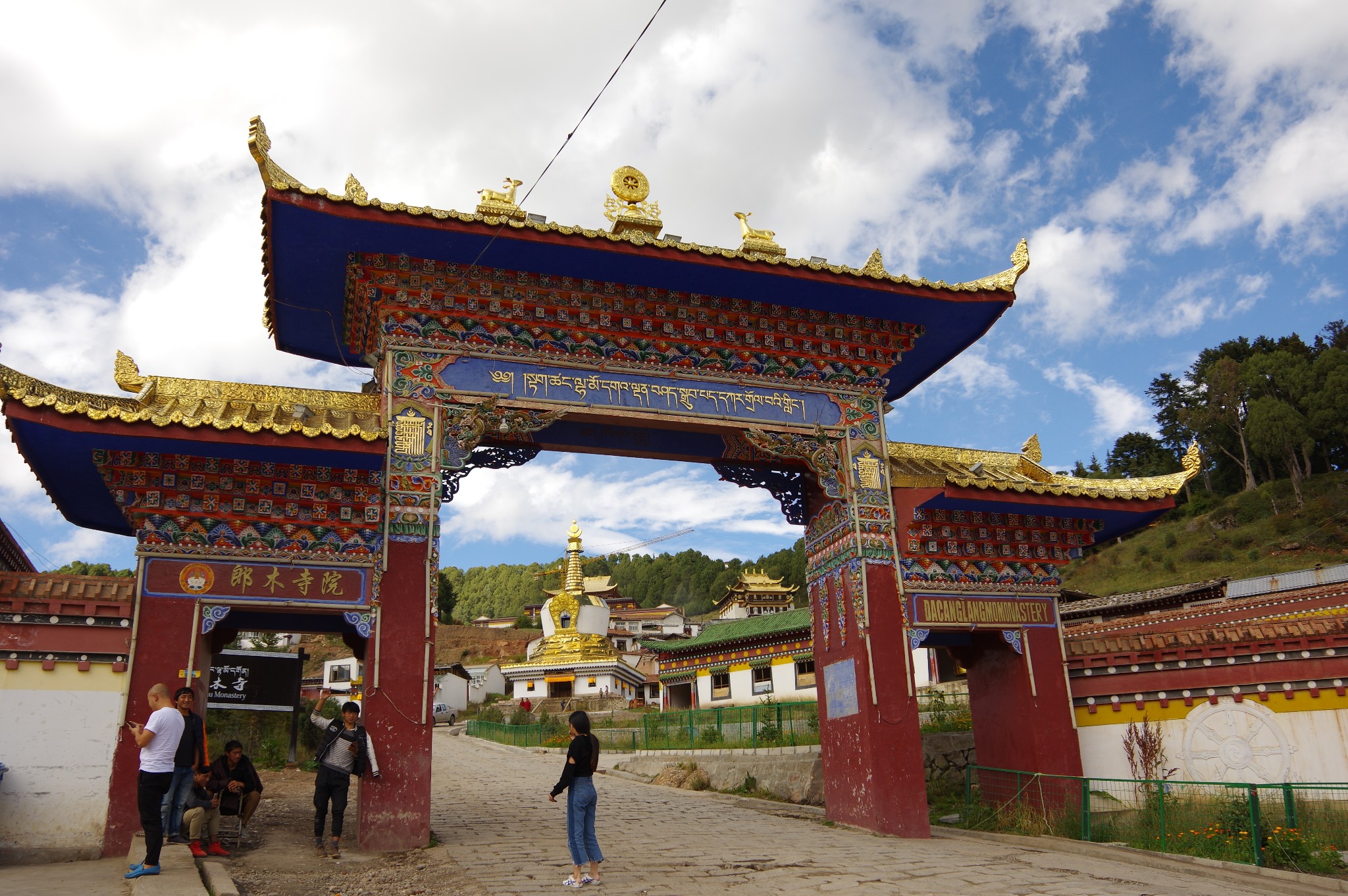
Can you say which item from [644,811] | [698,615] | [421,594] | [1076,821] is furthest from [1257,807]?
[698,615]

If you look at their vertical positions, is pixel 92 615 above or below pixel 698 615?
below

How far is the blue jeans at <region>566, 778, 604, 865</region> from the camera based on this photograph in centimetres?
737

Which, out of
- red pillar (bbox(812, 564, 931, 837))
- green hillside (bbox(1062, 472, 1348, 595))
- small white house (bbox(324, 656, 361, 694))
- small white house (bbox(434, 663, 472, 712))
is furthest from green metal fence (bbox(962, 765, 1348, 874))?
small white house (bbox(324, 656, 361, 694))

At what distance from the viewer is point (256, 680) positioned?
1534 cm

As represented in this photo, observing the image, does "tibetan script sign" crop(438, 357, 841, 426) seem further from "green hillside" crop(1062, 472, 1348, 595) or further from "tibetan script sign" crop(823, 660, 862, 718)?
"green hillside" crop(1062, 472, 1348, 595)

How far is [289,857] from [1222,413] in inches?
2424

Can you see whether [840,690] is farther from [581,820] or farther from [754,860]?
[581,820]

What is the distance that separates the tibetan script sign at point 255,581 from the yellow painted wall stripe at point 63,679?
0.80m

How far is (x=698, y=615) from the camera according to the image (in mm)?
103750

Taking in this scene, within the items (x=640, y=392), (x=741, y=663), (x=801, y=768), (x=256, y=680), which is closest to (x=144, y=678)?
(x=640, y=392)

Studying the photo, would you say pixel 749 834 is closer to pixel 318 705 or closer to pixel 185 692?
pixel 318 705

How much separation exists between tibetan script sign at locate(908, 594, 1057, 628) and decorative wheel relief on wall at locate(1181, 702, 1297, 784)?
6.60 ft

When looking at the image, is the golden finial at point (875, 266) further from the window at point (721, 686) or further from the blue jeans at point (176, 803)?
the window at point (721, 686)

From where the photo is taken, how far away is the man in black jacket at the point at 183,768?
24.5 ft
